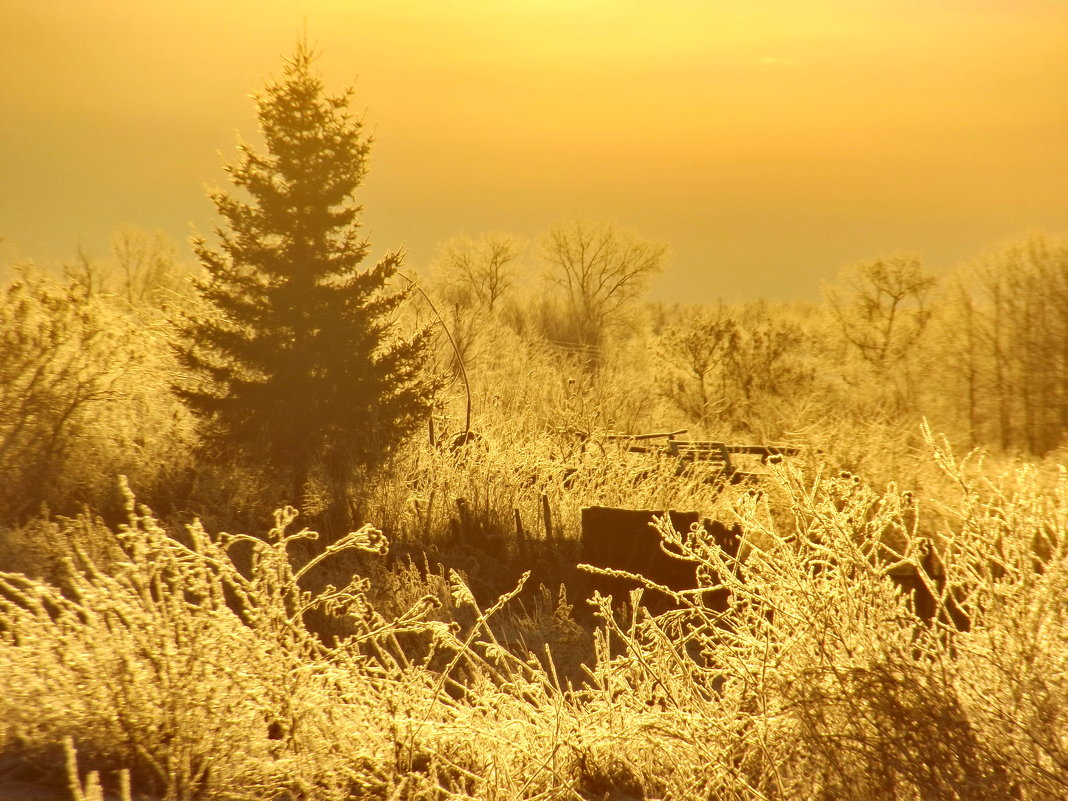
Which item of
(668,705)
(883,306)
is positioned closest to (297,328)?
(668,705)

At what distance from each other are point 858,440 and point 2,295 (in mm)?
12316

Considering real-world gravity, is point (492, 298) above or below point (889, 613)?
above

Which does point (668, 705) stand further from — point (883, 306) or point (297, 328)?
point (883, 306)

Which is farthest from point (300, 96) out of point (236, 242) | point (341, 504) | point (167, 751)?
point (167, 751)

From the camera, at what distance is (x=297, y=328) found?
16781mm

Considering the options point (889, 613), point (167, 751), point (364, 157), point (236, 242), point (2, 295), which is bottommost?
point (167, 751)

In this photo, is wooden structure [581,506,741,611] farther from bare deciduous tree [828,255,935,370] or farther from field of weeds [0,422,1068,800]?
bare deciduous tree [828,255,935,370]

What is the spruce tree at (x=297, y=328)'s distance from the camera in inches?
648

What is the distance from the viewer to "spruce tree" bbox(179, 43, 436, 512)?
16.5 metres

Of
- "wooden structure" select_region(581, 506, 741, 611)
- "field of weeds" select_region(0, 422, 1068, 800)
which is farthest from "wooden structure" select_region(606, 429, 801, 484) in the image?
"field of weeds" select_region(0, 422, 1068, 800)

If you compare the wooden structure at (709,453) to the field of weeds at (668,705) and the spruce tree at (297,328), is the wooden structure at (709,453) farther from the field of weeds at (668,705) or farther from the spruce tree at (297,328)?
the field of weeds at (668,705)

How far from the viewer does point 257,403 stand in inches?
651

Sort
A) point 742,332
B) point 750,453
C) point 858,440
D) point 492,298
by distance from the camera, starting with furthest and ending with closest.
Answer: point 492,298
point 742,332
point 750,453
point 858,440

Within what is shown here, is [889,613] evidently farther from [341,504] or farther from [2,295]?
[2,295]
